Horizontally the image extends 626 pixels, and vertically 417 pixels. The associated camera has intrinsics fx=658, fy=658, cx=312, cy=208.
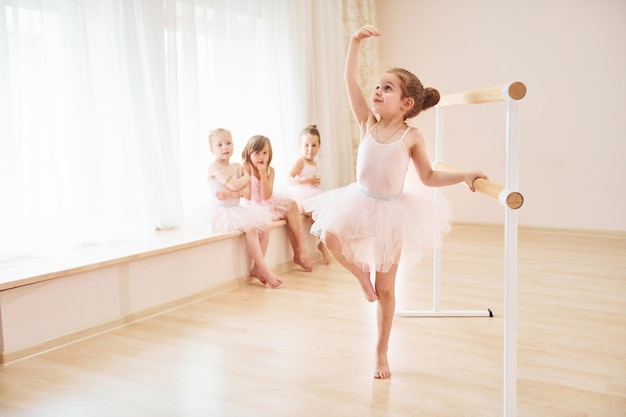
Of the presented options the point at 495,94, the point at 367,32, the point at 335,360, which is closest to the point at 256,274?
the point at 335,360

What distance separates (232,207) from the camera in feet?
12.1

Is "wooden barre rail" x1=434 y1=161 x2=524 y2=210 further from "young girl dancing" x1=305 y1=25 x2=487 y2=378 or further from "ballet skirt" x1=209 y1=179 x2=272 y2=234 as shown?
"ballet skirt" x1=209 y1=179 x2=272 y2=234

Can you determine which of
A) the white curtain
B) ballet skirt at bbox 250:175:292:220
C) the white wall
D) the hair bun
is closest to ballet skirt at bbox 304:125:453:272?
the hair bun

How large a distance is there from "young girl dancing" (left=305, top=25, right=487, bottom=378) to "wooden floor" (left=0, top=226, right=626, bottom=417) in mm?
242

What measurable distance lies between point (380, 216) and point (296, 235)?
6.05ft

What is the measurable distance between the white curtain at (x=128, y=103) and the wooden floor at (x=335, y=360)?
2.26ft

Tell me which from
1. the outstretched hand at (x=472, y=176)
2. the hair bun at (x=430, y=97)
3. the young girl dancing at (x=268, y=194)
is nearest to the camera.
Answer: the outstretched hand at (x=472, y=176)

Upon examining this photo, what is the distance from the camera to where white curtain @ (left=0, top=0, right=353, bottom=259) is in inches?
118

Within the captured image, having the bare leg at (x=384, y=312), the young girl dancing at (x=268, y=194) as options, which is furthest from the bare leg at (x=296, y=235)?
the bare leg at (x=384, y=312)

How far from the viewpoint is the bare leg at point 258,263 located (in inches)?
142

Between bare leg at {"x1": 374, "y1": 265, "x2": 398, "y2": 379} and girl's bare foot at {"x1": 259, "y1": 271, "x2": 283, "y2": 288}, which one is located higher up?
bare leg at {"x1": 374, "y1": 265, "x2": 398, "y2": 379}

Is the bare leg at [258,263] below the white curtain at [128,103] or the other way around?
below

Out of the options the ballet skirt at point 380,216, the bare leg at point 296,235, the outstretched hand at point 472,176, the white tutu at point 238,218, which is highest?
the outstretched hand at point 472,176

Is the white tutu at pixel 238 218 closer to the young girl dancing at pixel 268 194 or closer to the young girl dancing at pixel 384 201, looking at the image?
the young girl dancing at pixel 268 194
